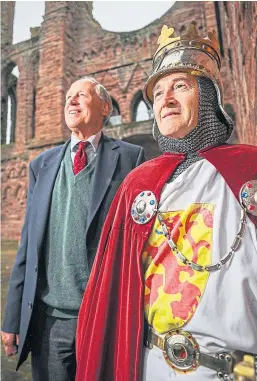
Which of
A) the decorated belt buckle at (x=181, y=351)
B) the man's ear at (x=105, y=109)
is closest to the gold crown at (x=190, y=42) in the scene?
the man's ear at (x=105, y=109)

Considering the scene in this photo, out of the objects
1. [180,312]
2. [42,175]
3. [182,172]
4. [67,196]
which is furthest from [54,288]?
[182,172]

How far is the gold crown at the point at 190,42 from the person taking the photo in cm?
119

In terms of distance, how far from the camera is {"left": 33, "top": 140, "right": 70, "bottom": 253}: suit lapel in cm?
158

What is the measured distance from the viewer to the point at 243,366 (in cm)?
81

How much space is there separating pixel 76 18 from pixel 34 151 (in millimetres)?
4920

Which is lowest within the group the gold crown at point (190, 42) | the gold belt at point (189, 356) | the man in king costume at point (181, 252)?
the gold belt at point (189, 356)

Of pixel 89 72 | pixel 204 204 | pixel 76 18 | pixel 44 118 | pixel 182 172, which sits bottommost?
pixel 204 204

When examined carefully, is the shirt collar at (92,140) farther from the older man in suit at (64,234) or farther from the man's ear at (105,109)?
the man's ear at (105,109)

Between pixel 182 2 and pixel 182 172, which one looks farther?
pixel 182 2

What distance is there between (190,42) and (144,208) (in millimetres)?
745

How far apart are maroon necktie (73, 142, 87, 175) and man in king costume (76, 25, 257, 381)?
1.58 feet

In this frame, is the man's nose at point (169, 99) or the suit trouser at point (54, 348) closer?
the man's nose at point (169, 99)

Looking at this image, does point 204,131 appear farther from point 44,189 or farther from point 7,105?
point 7,105

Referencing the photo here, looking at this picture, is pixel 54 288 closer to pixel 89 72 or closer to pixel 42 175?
pixel 42 175
